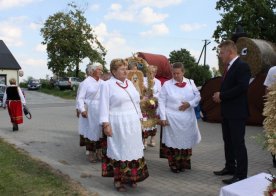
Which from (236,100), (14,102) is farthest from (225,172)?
(14,102)

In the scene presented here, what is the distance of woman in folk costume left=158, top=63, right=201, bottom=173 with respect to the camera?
21.6 ft

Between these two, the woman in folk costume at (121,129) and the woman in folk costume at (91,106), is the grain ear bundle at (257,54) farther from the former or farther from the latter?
the woman in folk costume at (121,129)

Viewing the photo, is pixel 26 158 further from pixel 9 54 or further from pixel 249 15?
pixel 9 54

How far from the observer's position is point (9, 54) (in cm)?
5334

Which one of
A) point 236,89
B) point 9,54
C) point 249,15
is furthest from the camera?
point 9,54

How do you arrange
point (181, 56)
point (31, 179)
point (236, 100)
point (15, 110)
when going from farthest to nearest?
point (181, 56)
point (15, 110)
point (31, 179)
point (236, 100)

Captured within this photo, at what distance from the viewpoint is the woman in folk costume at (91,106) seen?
7590mm

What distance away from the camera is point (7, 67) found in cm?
4978

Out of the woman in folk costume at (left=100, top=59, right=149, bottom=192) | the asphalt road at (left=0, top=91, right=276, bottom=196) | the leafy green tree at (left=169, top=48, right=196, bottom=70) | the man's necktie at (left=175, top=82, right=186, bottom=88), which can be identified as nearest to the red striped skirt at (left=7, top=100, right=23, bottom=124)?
the asphalt road at (left=0, top=91, right=276, bottom=196)

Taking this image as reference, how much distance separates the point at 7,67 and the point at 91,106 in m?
44.8

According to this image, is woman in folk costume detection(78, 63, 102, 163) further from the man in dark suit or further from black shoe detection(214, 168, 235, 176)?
the man in dark suit

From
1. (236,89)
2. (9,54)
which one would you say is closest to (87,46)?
(9,54)

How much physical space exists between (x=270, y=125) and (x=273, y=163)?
4063 mm

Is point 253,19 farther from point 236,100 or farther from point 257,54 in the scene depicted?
point 236,100
